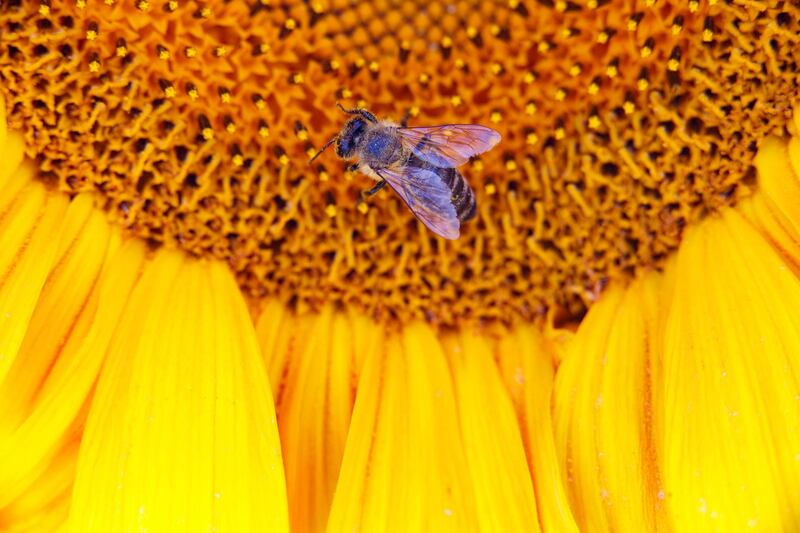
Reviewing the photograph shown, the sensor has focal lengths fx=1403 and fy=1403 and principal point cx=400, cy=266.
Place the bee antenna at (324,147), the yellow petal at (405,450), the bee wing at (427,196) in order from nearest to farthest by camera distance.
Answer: the bee wing at (427,196), the yellow petal at (405,450), the bee antenna at (324,147)

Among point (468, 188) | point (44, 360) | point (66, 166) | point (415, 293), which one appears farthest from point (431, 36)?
point (44, 360)

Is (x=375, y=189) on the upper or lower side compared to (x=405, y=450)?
upper

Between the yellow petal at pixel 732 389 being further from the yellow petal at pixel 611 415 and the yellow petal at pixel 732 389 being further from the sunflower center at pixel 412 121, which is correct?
the sunflower center at pixel 412 121

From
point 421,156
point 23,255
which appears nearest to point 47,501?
point 23,255

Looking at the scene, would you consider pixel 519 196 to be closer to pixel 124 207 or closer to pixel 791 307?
pixel 791 307

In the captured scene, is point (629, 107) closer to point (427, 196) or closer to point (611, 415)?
point (427, 196)

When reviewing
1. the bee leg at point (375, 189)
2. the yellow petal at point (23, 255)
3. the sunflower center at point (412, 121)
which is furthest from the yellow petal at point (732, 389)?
the yellow petal at point (23, 255)
